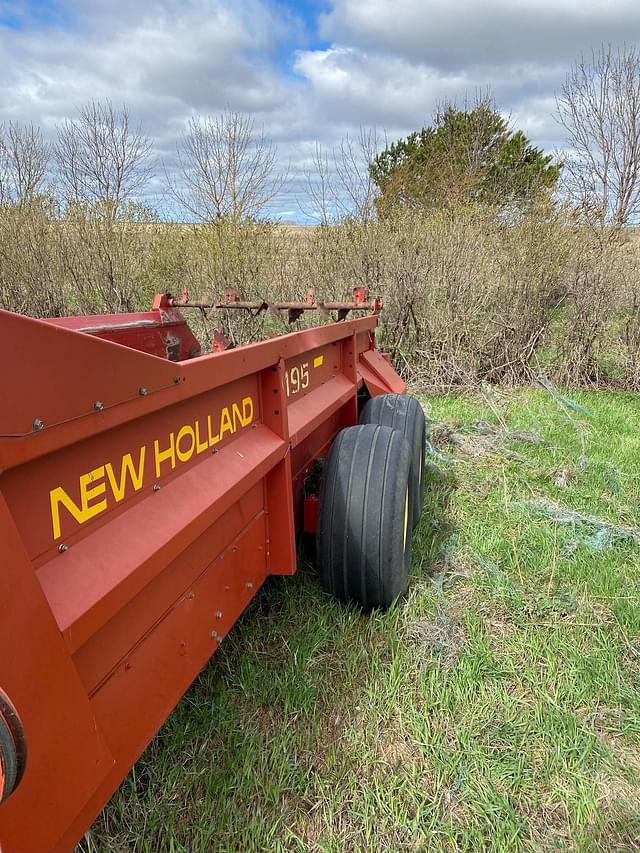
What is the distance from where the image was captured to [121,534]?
1209mm

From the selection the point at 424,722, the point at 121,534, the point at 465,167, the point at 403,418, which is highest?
the point at 465,167

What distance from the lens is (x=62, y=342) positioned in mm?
965

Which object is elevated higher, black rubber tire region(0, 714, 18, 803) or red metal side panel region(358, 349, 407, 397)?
black rubber tire region(0, 714, 18, 803)

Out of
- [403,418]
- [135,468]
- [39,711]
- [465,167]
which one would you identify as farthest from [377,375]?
[465,167]

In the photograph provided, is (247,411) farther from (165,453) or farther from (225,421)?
(165,453)

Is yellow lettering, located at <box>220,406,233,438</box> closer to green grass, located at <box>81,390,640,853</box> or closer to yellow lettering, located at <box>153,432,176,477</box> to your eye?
yellow lettering, located at <box>153,432,176,477</box>

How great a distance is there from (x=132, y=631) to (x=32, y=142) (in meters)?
10.7

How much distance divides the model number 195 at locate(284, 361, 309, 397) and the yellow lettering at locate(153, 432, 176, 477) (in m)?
0.86

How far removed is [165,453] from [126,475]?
A: 0.53 feet

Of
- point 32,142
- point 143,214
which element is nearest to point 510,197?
point 143,214

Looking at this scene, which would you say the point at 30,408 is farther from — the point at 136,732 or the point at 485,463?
the point at 485,463

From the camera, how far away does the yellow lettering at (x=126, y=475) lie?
121 centimetres

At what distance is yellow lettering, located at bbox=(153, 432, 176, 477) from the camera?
1.36 metres

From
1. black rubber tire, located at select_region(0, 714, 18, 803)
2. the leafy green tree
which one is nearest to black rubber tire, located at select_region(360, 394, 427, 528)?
black rubber tire, located at select_region(0, 714, 18, 803)
